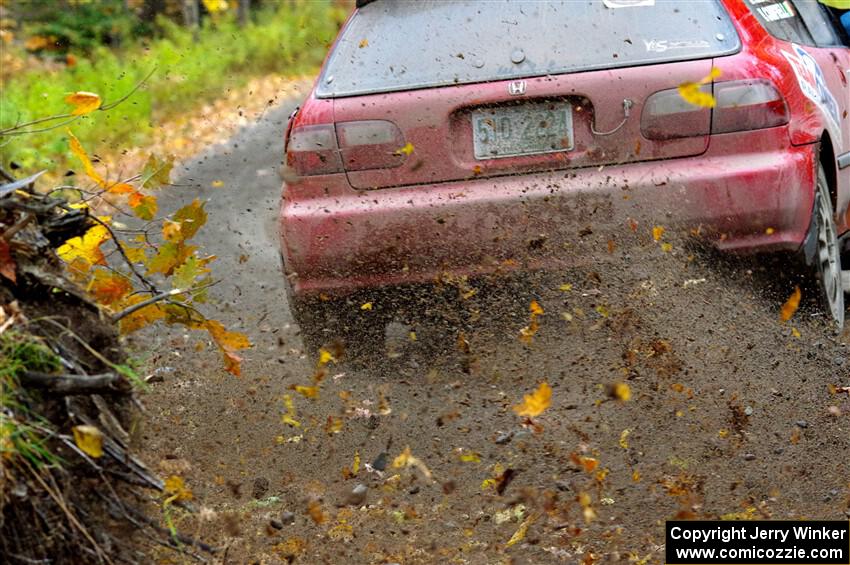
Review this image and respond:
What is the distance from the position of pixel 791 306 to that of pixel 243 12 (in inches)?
767

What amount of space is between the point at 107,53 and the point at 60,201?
53.7ft

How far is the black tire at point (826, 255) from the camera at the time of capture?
4.91 m

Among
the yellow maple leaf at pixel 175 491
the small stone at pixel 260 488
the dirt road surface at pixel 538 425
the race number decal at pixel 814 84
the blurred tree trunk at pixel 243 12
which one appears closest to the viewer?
the yellow maple leaf at pixel 175 491

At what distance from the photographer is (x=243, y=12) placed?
905 inches

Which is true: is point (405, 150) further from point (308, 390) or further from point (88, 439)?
point (88, 439)

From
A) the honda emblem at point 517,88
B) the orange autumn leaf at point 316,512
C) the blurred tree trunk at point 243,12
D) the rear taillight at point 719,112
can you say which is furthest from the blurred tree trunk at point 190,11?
the orange autumn leaf at point 316,512

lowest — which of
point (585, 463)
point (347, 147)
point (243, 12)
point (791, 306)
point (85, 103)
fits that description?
point (243, 12)

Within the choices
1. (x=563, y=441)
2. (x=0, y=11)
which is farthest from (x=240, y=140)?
(x=0, y=11)

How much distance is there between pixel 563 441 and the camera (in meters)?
4.13

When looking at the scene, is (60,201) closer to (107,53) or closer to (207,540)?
(207,540)

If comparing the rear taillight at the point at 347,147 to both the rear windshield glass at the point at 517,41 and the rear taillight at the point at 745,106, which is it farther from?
the rear taillight at the point at 745,106

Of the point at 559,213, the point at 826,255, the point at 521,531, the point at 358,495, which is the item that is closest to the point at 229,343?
the point at 358,495

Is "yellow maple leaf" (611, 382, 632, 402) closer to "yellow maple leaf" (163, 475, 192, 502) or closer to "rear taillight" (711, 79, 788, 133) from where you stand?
"rear taillight" (711, 79, 788, 133)

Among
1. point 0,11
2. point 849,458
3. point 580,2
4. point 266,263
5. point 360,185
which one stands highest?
point 580,2
